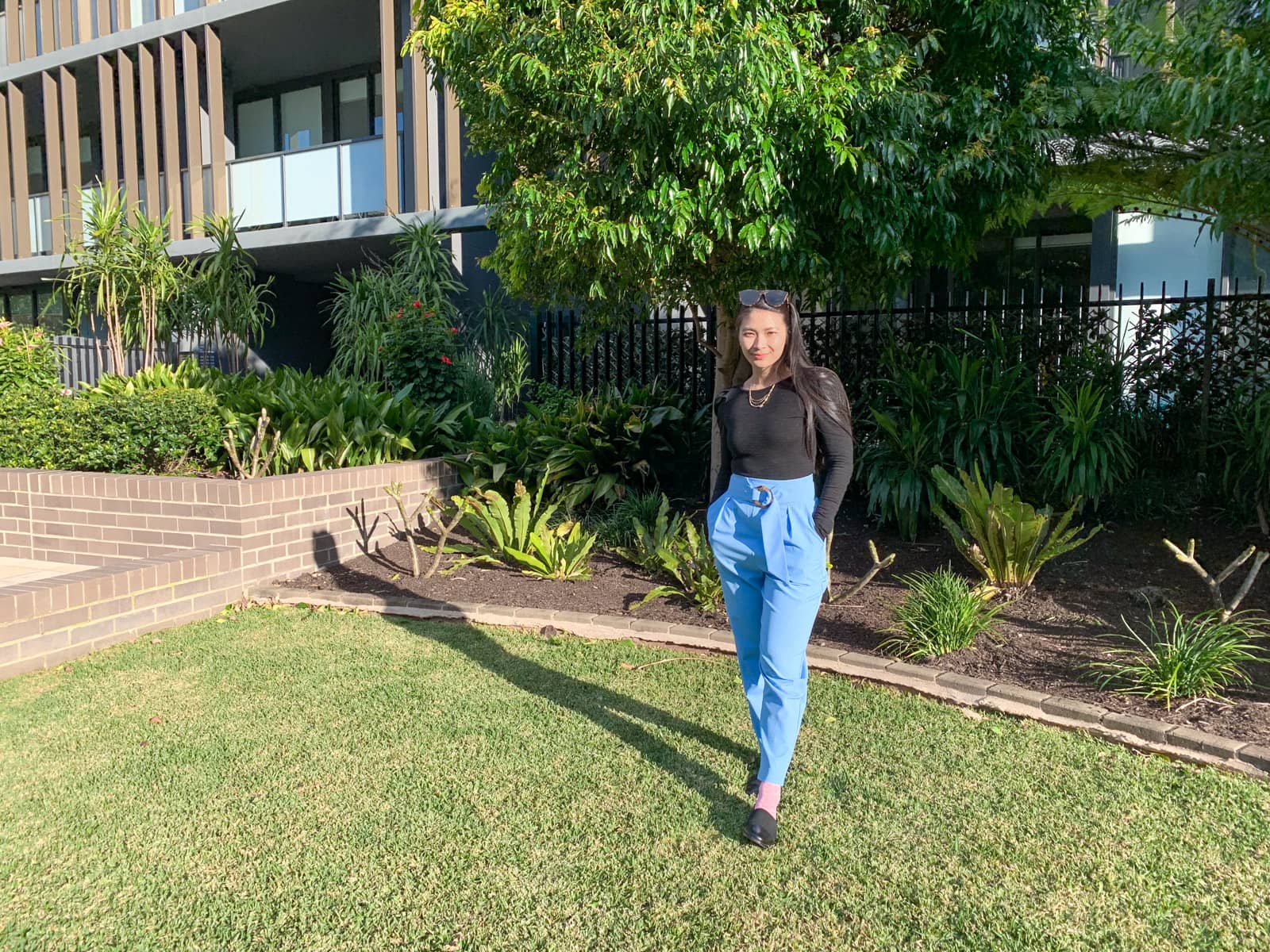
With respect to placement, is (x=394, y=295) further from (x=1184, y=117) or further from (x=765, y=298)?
(x=765, y=298)

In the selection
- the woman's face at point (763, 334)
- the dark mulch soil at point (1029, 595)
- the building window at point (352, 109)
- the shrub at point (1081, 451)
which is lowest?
the dark mulch soil at point (1029, 595)

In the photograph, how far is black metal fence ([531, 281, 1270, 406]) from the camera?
22.7 ft

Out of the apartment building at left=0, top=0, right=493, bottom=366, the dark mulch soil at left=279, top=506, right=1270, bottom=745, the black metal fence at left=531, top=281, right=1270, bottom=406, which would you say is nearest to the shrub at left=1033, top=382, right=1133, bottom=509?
the dark mulch soil at left=279, top=506, right=1270, bottom=745

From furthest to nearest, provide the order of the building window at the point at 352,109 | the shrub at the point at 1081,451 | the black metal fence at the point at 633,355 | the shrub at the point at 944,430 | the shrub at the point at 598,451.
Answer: the building window at the point at 352,109 → the black metal fence at the point at 633,355 → the shrub at the point at 598,451 → the shrub at the point at 944,430 → the shrub at the point at 1081,451

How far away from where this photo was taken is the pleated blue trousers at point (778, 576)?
10.5ft

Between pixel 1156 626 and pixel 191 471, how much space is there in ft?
21.9

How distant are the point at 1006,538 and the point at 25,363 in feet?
27.6

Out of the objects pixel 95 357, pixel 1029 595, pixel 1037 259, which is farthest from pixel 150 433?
pixel 1037 259

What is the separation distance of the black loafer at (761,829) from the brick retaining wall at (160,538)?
402 cm

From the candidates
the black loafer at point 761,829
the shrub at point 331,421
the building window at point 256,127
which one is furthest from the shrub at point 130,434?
the building window at point 256,127

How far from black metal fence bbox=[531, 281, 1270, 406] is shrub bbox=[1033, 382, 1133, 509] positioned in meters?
0.58

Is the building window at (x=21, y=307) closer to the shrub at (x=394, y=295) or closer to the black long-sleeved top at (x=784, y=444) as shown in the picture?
the shrub at (x=394, y=295)

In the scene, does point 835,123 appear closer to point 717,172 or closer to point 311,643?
point 717,172

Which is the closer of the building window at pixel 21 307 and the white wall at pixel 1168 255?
the white wall at pixel 1168 255
